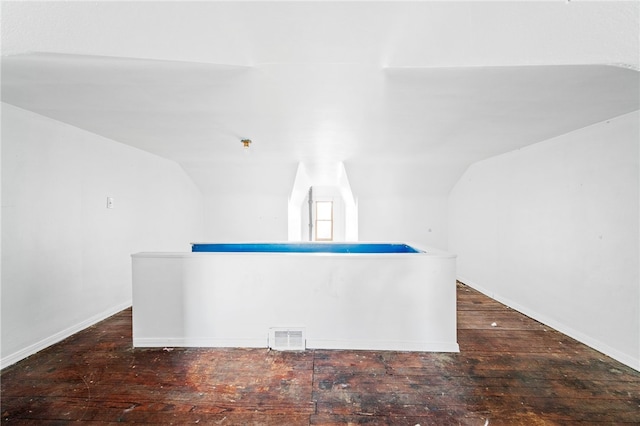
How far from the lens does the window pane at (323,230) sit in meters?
7.47

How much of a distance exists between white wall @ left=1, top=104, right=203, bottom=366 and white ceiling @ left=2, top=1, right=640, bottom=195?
27 centimetres

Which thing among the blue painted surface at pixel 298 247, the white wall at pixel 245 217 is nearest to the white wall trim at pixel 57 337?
the blue painted surface at pixel 298 247

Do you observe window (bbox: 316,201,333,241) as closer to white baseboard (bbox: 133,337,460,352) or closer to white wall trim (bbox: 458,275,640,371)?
white wall trim (bbox: 458,275,640,371)

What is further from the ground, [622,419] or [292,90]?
[292,90]

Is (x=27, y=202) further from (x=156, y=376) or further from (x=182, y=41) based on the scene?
(x=182, y=41)

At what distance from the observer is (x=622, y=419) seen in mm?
1460

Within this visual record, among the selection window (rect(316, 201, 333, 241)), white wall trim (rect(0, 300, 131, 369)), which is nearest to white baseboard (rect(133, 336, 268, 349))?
white wall trim (rect(0, 300, 131, 369))

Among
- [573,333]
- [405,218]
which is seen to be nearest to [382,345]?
[573,333]

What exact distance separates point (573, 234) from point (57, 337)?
491cm

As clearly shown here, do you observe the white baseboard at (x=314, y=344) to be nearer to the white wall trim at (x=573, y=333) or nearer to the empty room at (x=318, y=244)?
the empty room at (x=318, y=244)

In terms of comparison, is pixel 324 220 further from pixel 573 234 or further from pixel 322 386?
pixel 322 386

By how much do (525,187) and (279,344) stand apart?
3.20m

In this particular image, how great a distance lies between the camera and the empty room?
1138 mm

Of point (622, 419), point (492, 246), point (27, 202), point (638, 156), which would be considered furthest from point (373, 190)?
point (27, 202)
